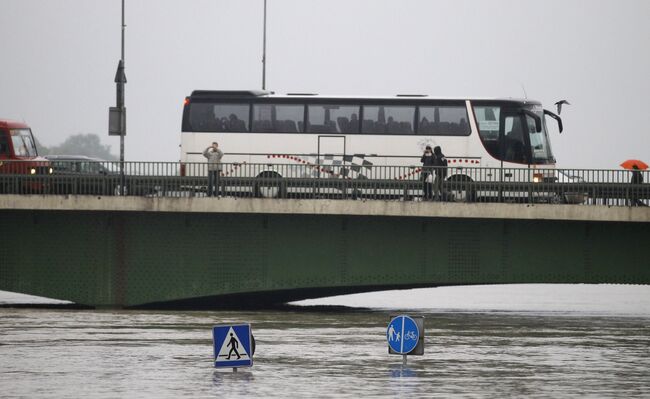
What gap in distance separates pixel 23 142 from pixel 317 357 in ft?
86.8

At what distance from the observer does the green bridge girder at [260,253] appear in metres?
40.5

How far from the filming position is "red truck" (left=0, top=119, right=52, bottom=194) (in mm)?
41719

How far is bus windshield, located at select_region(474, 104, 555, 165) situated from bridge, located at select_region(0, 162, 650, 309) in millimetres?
8231

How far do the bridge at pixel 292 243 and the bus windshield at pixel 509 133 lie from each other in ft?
27.0

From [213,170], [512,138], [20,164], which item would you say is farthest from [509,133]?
[20,164]

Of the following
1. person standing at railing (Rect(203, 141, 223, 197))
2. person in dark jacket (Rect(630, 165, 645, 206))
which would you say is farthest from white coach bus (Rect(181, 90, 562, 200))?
person in dark jacket (Rect(630, 165, 645, 206))

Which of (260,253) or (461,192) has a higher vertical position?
(461,192)

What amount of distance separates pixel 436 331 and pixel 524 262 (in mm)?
5327

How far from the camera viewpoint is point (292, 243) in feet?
136

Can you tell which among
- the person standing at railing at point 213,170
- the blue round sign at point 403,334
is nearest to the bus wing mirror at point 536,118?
the person standing at railing at point 213,170

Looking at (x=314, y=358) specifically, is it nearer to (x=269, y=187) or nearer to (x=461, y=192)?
(x=461, y=192)

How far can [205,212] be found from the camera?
41188 mm

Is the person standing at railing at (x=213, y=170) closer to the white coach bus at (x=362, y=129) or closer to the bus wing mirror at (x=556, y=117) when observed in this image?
the white coach bus at (x=362, y=129)

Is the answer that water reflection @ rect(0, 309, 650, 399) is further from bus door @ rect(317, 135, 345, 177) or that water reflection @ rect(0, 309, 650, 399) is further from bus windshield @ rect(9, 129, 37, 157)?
bus windshield @ rect(9, 129, 37, 157)
